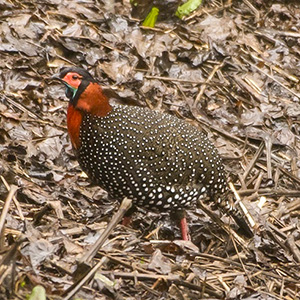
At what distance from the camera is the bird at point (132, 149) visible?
5.91 meters

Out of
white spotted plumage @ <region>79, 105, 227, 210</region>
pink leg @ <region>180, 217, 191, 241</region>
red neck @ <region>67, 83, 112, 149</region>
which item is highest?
red neck @ <region>67, 83, 112, 149</region>

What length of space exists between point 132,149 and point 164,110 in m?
Result: 2.21

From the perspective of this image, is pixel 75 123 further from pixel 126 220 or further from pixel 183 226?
pixel 183 226

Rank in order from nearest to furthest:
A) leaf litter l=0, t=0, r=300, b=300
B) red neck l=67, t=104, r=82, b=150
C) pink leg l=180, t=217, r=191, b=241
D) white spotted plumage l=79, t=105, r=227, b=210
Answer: leaf litter l=0, t=0, r=300, b=300, white spotted plumage l=79, t=105, r=227, b=210, red neck l=67, t=104, r=82, b=150, pink leg l=180, t=217, r=191, b=241

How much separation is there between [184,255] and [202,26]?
4.41 m

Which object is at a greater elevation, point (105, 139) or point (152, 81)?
point (105, 139)

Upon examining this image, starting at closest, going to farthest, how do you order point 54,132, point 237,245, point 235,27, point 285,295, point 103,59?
point 285,295 → point 237,245 → point 54,132 → point 103,59 → point 235,27

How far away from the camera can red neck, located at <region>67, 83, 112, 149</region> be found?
235 inches

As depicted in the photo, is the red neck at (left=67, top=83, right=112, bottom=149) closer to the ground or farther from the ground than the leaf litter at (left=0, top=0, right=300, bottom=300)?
farther from the ground

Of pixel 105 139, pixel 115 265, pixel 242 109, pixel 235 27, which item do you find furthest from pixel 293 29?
pixel 115 265

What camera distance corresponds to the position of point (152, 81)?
8.30 meters

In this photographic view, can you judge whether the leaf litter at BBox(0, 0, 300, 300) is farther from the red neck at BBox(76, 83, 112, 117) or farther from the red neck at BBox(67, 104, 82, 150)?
the red neck at BBox(76, 83, 112, 117)

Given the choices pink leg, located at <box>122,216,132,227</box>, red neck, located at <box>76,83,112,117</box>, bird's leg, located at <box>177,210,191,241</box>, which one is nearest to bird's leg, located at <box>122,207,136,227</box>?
pink leg, located at <box>122,216,132,227</box>

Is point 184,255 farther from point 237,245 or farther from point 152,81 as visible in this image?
point 152,81
